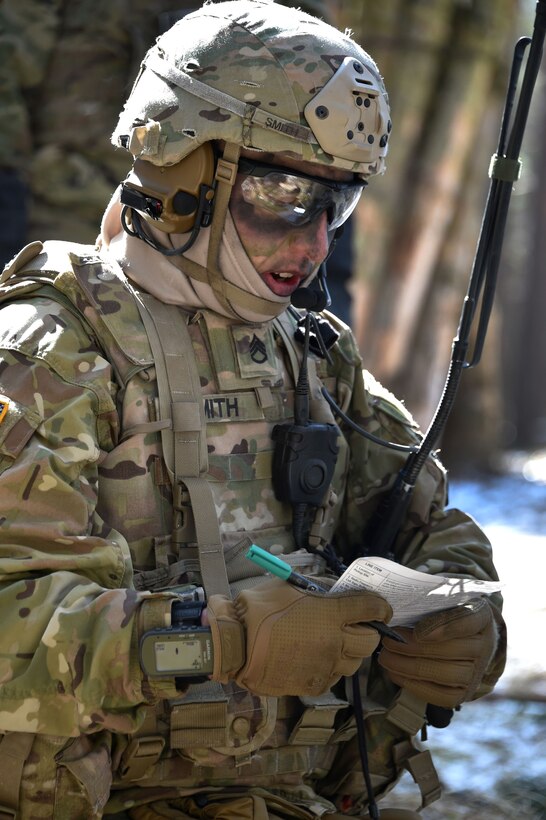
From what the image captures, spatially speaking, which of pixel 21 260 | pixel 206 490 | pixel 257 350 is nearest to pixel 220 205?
pixel 257 350

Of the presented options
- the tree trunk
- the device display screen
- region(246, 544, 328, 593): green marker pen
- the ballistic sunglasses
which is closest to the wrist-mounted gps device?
the device display screen

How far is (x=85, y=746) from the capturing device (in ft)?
8.71

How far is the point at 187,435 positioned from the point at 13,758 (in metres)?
0.82

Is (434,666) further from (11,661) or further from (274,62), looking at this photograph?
(274,62)

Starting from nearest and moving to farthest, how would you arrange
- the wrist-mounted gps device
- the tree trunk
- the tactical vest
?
1. the wrist-mounted gps device
2. the tactical vest
3. the tree trunk

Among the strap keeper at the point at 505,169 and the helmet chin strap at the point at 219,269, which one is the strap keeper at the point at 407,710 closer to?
the helmet chin strap at the point at 219,269

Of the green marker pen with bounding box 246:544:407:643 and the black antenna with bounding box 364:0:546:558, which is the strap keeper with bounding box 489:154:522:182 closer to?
the black antenna with bounding box 364:0:546:558

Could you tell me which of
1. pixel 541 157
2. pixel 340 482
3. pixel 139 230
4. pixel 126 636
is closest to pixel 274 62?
pixel 139 230

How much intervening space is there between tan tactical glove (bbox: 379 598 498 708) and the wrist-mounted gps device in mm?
708

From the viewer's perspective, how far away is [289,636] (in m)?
2.50

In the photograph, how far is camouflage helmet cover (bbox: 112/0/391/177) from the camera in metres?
2.93

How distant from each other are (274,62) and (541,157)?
16570 mm

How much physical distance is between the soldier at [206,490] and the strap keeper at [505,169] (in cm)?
36

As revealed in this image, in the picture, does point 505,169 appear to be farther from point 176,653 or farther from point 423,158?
point 423,158
